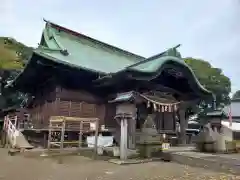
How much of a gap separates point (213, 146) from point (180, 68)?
4.62 m

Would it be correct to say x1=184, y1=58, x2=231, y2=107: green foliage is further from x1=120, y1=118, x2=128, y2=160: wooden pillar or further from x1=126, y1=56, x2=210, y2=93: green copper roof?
x1=120, y1=118, x2=128, y2=160: wooden pillar

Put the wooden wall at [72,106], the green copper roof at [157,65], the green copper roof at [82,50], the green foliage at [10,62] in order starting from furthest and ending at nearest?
the green foliage at [10,62] < the green copper roof at [82,50] < the wooden wall at [72,106] < the green copper roof at [157,65]

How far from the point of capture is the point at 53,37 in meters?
16.9

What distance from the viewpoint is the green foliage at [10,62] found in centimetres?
2345

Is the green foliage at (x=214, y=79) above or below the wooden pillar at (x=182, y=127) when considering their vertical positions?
above

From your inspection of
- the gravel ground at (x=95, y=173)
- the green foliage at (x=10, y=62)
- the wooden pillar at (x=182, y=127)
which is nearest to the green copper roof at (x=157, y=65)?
the wooden pillar at (x=182, y=127)

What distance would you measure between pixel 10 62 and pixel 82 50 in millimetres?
10250

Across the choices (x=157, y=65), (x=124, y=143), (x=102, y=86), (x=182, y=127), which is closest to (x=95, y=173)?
(x=124, y=143)

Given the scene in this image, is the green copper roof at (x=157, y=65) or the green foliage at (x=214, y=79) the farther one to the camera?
the green foliage at (x=214, y=79)

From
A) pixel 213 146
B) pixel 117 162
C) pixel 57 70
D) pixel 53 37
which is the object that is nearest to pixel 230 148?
pixel 213 146

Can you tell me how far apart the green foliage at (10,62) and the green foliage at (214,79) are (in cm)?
2251

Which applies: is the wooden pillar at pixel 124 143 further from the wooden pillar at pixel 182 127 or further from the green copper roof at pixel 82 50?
the wooden pillar at pixel 182 127

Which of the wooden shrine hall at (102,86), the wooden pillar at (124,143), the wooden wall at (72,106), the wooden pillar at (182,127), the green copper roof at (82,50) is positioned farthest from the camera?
the wooden pillar at (182,127)

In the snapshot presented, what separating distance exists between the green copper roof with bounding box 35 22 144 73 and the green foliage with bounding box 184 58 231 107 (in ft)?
46.7
